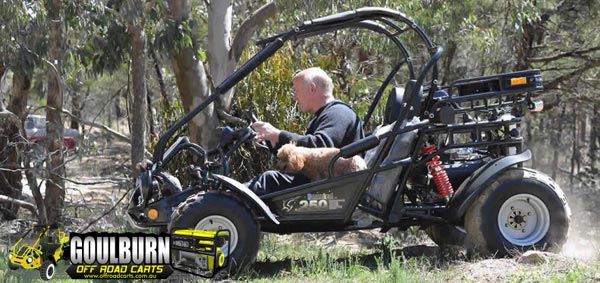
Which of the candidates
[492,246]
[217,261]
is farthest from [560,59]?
[217,261]

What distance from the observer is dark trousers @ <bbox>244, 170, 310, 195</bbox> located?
690cm

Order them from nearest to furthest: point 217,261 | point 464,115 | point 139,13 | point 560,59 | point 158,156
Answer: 1. point 217,261
2. point 158,156
3. point 464,115
4. point 139,13
5. point 560,59

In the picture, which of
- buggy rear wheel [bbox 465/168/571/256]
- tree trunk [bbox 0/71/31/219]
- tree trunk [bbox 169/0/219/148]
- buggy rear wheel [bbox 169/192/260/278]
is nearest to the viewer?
buggy rear wheel [bbox 169/192/260/278]

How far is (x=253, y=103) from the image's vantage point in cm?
1138

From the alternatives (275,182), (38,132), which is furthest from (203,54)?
(275,182)

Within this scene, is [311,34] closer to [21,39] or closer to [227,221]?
[227,221]

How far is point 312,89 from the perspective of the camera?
7258mm

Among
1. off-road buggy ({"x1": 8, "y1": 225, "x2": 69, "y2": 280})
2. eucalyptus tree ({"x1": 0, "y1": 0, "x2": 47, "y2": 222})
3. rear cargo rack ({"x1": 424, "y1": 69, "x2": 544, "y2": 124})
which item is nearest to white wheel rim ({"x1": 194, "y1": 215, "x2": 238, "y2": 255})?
off-road buggy ({"x1": 8, "y1": 225, "x2": 69, "y2": 280})

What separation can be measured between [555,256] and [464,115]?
1.44 metres

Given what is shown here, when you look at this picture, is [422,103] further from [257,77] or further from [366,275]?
[257,77]

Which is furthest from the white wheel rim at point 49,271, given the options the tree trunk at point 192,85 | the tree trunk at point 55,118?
the tree trunk at point 192,85

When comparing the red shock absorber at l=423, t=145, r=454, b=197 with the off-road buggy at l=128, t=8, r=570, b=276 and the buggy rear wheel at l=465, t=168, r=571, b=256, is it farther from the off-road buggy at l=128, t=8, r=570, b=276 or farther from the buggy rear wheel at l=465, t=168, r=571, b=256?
the buggy rear wheel at l=465, t=168, r=571, b=256

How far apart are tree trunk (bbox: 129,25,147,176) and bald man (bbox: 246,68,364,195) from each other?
11.8 feet

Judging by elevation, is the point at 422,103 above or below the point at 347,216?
above
